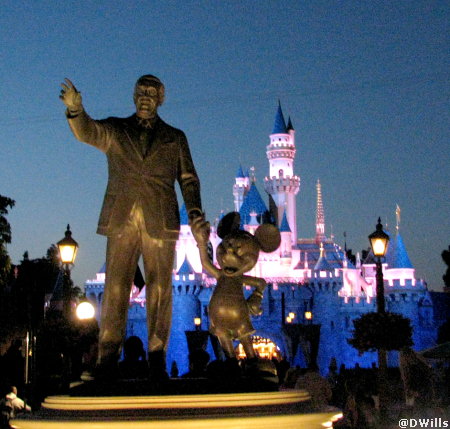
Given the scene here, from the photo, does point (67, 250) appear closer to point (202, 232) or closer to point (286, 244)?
point (202, 232)

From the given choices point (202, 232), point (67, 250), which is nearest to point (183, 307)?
point (67, 250)

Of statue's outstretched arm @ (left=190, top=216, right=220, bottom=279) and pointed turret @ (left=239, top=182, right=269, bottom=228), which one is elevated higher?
pointed turret @ (left=239, top=182, right=269, bottom=228)

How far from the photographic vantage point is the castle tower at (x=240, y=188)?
77188 millimetres

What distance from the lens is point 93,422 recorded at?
194 inches

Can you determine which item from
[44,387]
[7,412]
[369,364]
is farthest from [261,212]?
[7,412]

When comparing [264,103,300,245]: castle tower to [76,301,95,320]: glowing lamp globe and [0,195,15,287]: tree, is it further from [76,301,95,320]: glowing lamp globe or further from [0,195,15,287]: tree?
[76,301,95,320]: glowing lamp globe

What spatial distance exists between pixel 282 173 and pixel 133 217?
66.5m

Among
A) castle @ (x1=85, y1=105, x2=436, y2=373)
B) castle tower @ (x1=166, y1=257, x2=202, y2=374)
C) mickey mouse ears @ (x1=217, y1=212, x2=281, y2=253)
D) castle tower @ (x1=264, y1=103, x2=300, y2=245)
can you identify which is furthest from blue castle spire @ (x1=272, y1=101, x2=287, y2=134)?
mickey mouse ears @ (x1=217, y1=212, x2=281, y2=253)

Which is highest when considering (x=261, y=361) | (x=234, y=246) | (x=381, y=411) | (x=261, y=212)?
(x=261, y=212)

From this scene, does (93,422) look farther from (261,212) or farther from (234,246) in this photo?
(261,212)

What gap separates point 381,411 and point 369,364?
44719 millimetres

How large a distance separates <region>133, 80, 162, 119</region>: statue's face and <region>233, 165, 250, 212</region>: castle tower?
231ft

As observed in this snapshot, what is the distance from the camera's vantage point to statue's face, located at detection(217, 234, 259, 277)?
21.9ft

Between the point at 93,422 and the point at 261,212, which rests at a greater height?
the point at 261,212
